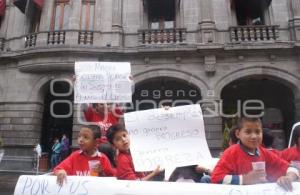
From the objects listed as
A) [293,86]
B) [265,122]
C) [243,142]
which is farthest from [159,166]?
[265,122]

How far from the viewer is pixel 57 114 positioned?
13328 mm

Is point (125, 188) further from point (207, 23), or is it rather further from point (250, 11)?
point (250, 11)

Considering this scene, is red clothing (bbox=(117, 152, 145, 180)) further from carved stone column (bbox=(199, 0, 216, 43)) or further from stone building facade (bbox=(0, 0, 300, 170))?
carved stone column (bbox=(199, 0, 216, 43))

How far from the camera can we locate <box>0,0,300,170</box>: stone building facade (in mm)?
10914

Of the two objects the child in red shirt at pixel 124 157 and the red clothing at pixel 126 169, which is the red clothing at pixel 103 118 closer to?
the child in red shirt at pixel 124 157

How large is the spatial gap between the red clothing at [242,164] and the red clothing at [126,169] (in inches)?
34.4

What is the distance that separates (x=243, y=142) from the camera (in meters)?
2.55

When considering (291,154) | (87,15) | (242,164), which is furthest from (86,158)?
(87,15)

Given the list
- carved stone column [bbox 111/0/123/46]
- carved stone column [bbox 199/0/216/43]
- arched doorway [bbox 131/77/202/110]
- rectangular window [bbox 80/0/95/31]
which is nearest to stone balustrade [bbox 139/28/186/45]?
carved stone column [bbox 199/0/216/43]

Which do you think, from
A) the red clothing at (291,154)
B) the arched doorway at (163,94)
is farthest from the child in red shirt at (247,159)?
the arched doorway at (163,94)

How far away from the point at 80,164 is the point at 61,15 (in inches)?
423

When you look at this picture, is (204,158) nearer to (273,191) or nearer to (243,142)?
(243,142)

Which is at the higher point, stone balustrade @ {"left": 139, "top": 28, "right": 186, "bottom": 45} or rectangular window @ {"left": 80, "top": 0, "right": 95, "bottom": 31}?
rectangular window @ {"left": 80, "top": 0, "right": 95, "bottom": 31}

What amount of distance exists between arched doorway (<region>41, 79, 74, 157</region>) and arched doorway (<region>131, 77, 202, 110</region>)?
312 cm
